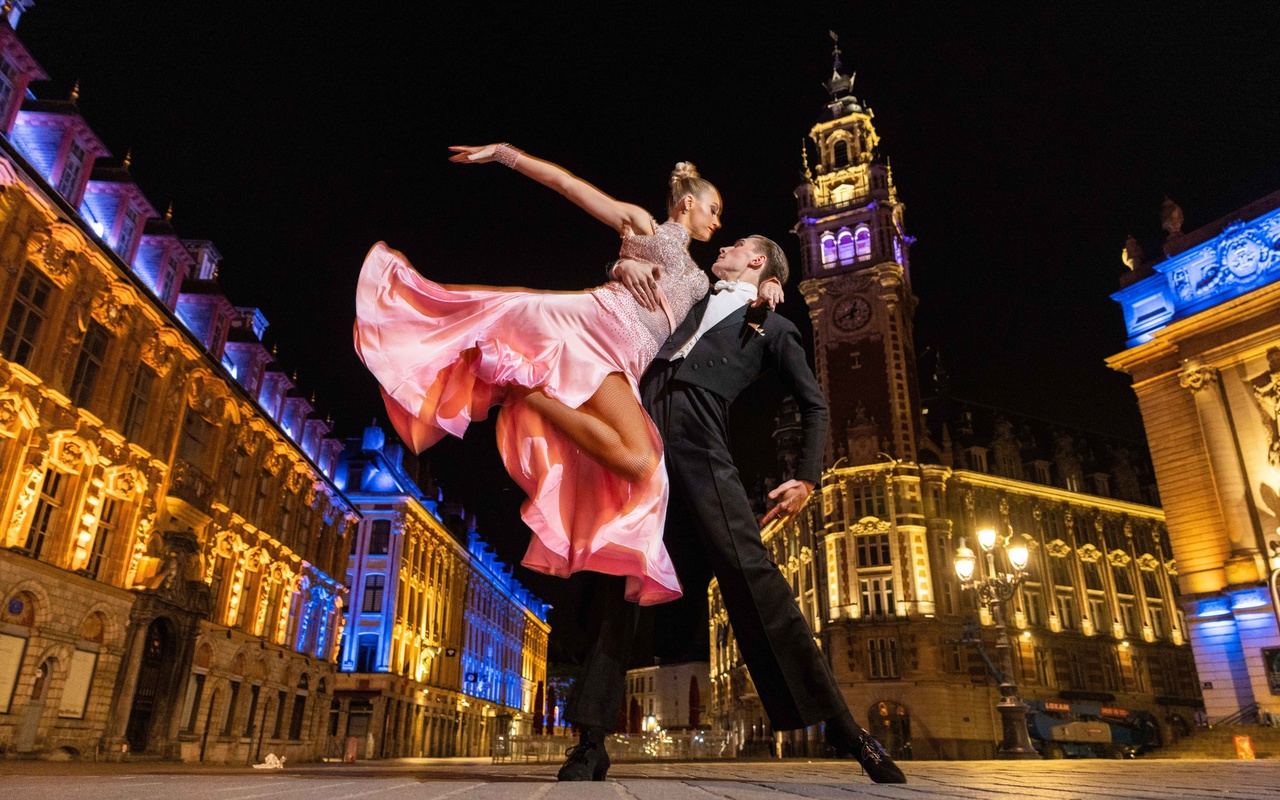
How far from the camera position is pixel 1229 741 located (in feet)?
63.7

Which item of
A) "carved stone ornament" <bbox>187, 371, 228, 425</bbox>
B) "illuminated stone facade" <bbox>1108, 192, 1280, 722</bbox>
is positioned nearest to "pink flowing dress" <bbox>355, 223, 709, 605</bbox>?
"carved stone ornament" <bbox>187, 371, 228, 425</bbox>

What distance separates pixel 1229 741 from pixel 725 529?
22950 millimetres

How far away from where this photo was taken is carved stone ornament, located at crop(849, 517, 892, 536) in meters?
40.9

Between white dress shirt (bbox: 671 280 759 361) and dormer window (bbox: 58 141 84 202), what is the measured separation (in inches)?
721

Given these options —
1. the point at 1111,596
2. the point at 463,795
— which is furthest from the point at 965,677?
the point at 463,795

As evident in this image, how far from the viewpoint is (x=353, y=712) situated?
34.9 meters

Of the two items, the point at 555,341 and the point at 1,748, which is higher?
the point at 555,341

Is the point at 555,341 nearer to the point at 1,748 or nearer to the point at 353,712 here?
the point at 1,748

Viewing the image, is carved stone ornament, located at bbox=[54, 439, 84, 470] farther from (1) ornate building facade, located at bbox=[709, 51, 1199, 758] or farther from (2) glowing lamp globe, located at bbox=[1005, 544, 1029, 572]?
(1) ornate building facade, located at bbox=[709, 51, 1199, 758]

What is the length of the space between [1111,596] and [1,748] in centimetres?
5075

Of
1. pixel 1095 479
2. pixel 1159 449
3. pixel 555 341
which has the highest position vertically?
pixel 1095 479

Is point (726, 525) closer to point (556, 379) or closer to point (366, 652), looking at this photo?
point (556, 379)

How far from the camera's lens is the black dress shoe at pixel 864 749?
2951mm

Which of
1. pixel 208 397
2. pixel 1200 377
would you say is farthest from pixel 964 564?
pixel 208 397
